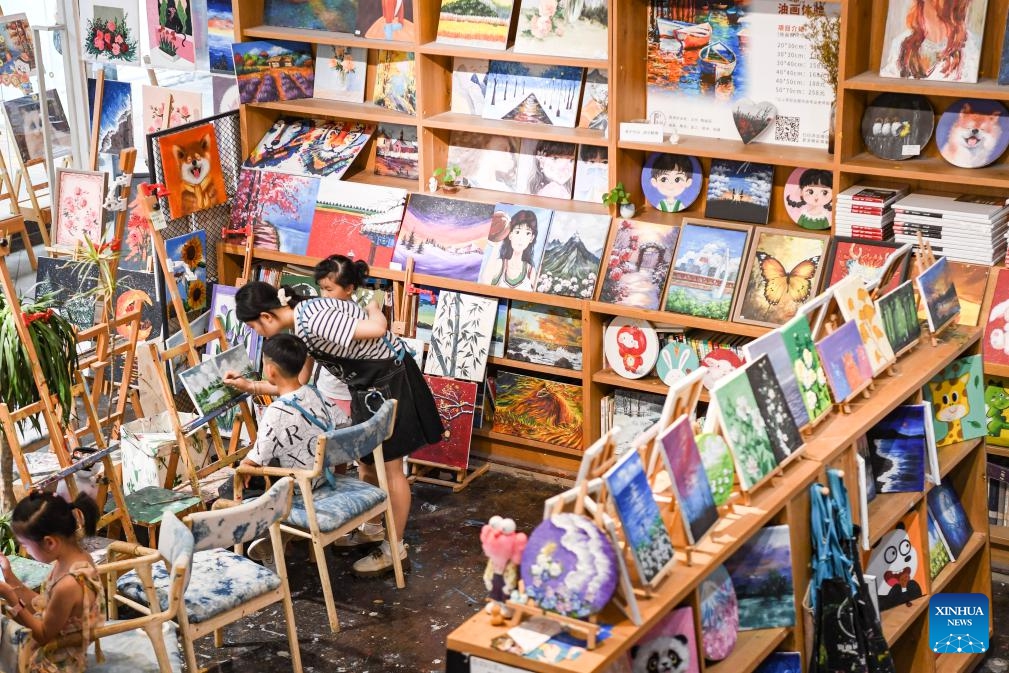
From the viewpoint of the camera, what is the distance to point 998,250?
5.56 meters

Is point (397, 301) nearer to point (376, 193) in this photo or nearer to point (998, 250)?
point (376, 193)

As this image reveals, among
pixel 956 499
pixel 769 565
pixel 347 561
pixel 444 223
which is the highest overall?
pixel 444 223

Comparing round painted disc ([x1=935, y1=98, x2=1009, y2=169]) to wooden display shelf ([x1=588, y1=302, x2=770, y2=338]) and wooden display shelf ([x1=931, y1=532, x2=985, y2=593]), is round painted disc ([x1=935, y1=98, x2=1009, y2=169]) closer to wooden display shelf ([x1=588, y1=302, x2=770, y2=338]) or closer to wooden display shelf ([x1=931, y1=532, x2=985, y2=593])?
wooden display shelf ([x1=588, y1=302, x2=770, y2=338])

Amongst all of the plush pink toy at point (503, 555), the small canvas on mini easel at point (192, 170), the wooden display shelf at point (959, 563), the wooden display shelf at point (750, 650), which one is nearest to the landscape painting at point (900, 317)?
the wooden display shelf at point (959, 563)

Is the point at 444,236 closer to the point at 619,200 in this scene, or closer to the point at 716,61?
the point at 619,200

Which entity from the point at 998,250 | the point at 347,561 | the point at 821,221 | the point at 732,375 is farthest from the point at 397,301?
the point at 732,375

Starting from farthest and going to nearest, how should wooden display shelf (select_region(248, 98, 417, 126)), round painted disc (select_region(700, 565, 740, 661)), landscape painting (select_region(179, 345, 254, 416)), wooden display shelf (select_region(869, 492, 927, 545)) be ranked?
wooden display shelf (select_region(248, 98, 417, 126)), landscape painting (select_region(179, 345, 254, 416)), wooden display shelf (select_region(869, 492, 927, 545)), round painted disc (select_region(700, 565, 740, 661))

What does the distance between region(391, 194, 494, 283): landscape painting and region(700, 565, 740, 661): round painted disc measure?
10.4 feet

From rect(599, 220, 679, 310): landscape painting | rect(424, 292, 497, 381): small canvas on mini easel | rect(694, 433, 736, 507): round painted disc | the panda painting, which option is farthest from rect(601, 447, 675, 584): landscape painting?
rect(424, 292, 497, 381): small canvas on mini easel

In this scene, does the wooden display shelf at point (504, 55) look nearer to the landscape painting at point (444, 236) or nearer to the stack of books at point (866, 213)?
the landscape painting at point (444, 236)

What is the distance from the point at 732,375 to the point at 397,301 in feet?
10.7

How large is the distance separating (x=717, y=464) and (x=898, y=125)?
2738 mm

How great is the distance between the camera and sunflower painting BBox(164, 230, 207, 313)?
271 inches

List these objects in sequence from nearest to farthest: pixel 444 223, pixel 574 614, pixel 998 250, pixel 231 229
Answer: pixel 574 614 < pixel 998 250 < pixel 444 223 < pixel 231 229
